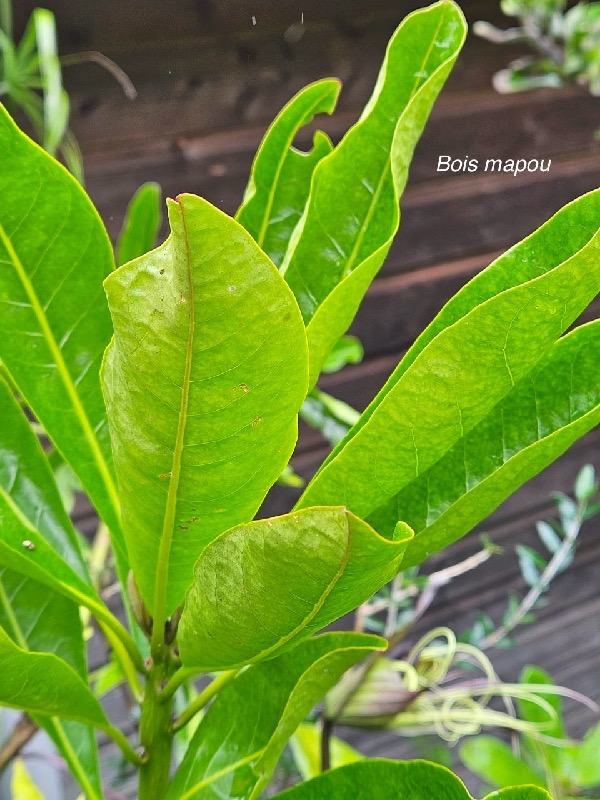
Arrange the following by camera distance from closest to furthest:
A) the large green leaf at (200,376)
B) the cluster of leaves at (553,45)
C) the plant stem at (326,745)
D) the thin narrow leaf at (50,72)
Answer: the large green leaf at (200,376), the plant stem at (326,745), the thin narrow leaf at (50,72), the cluster of leaves at (553,45)

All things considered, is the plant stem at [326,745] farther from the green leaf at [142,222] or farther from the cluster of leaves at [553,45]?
the cluster of leaves at [553,45]

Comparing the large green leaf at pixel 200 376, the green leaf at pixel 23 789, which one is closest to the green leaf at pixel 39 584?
the large green leaf at pixel 200 376

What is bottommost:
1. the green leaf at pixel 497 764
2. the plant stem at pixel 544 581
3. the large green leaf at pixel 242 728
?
the green leaf at pixel 497 764

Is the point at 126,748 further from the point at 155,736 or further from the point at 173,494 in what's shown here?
the point at 173,494

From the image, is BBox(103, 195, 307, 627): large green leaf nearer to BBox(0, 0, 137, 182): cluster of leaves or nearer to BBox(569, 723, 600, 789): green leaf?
BBox(0, 0, 137, 182): cluster of leaves

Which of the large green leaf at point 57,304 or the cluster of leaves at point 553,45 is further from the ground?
the cluster of leaves at point 553,45

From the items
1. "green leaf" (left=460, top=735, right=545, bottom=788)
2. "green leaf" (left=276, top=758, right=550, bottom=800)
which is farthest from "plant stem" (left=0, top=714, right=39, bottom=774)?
"green leaf" (left=460, top=735, right=545, bottom=788)

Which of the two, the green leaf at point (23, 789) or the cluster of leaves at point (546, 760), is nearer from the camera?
the green leaf at point (23, 789)

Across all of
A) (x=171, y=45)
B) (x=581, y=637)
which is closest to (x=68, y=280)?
(x=171, y=45)
